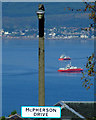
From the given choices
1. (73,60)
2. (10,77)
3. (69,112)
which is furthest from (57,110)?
(73,60)

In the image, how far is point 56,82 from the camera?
112 meters

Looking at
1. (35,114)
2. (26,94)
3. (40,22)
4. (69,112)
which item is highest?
(40,22)

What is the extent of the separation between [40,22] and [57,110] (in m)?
2.07

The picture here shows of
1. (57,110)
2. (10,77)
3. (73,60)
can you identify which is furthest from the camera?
(73,60)

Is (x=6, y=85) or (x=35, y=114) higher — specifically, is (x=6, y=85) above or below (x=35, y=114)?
below

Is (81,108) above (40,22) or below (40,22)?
below

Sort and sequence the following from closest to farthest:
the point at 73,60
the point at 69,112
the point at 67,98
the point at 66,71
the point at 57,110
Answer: the point at 57,110 → the point at 69,112 → the point at 67,98 → the point at 66,71 → the point at 73,60

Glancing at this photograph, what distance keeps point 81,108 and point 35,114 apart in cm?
1084

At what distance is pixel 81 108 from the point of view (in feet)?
59.3

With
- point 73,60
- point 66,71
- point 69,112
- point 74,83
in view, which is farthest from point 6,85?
point 69,112

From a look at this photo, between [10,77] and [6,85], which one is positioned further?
[10,77]

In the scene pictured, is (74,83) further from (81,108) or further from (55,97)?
(81,108)

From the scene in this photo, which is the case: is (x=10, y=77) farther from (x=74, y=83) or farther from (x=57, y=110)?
(x=57, y=110)

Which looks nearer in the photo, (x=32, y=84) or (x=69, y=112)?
(x=69, y=112)
